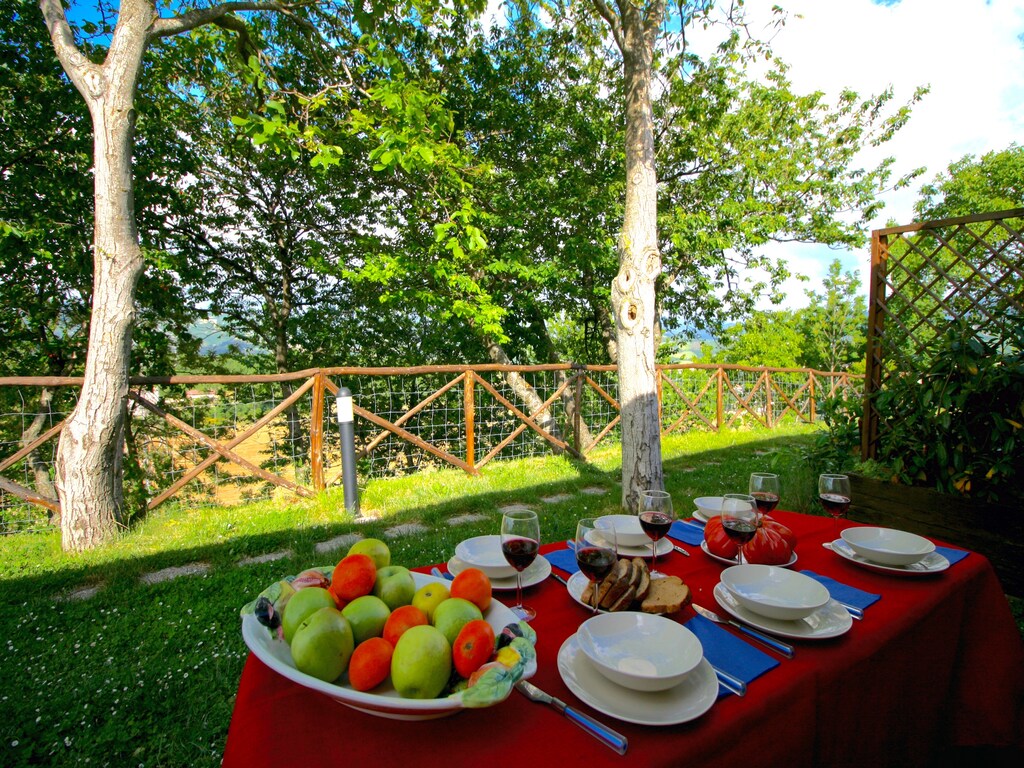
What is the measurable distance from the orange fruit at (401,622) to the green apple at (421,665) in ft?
0.14

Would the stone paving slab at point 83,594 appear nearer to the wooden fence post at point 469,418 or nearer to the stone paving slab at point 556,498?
the stone paving slab at point 556,498

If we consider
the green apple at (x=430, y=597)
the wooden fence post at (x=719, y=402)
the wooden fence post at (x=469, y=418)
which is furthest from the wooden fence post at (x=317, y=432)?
the wooden fence post at (x=719, y=402)

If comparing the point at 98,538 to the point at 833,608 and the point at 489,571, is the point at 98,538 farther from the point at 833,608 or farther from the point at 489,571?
the point at 833,608

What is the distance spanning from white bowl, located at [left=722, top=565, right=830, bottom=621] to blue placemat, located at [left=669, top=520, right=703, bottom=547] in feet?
1.14

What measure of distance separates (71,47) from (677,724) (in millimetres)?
5380

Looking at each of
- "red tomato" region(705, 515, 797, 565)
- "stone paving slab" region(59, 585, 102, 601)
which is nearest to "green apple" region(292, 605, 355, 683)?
"red tomato" region(705, 515, 797, 565)

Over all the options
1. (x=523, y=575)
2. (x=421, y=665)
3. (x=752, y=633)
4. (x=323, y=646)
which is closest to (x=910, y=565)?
(x=752, y=633)

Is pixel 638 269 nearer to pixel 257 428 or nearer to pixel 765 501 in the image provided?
pixel 765 501

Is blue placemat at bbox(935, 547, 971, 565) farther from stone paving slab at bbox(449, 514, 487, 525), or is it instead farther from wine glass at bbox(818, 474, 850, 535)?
stone paving slab at bbox(449, 514, 487, 525)

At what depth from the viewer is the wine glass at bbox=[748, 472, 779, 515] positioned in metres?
1.51

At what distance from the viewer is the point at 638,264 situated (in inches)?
140

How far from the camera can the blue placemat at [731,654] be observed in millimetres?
834

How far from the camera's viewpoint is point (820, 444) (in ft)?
13.4

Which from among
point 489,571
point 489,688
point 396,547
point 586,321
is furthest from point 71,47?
point 586,321
